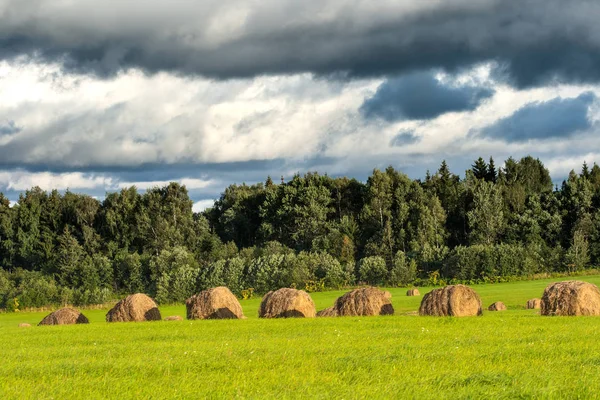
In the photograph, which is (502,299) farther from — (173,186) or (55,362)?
(173,186)

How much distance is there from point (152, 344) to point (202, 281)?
6500cm

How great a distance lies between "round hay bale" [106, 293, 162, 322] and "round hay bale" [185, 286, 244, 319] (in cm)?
255

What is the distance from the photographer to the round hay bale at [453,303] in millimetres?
32500

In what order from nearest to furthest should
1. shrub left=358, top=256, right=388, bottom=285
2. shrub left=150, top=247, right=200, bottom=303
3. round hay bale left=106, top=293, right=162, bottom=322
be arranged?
round hay bale left=106, top=293, right=162, bottom=322
shrub left=150, top=247, right=200, bottom=303
shrub left=358, top=256, right=388, bottom=285

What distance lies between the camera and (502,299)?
1960 inches

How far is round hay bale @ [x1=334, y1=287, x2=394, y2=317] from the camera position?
113ft

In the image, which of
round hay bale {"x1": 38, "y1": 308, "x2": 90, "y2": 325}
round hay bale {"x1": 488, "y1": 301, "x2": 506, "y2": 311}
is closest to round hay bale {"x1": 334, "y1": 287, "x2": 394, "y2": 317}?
round hay bale {"x1": 488, "y1": 301, "x2": 506, "y2": 311}

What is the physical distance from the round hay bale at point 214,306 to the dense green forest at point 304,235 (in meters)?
45.8

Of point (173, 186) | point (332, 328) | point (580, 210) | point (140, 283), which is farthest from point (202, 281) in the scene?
point (332, 328)

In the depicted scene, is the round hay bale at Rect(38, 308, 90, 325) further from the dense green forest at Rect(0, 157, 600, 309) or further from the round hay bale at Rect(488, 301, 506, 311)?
the dense green forest at Rect(0, 157, 600, 309)

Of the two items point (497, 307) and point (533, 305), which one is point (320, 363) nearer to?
point (497, 307)

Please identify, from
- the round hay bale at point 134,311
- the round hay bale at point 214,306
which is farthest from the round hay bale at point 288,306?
the round hay bale at point 134,311

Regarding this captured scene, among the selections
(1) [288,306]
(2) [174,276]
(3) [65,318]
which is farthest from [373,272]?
(3) [65,318]

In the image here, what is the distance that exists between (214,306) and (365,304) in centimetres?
829
